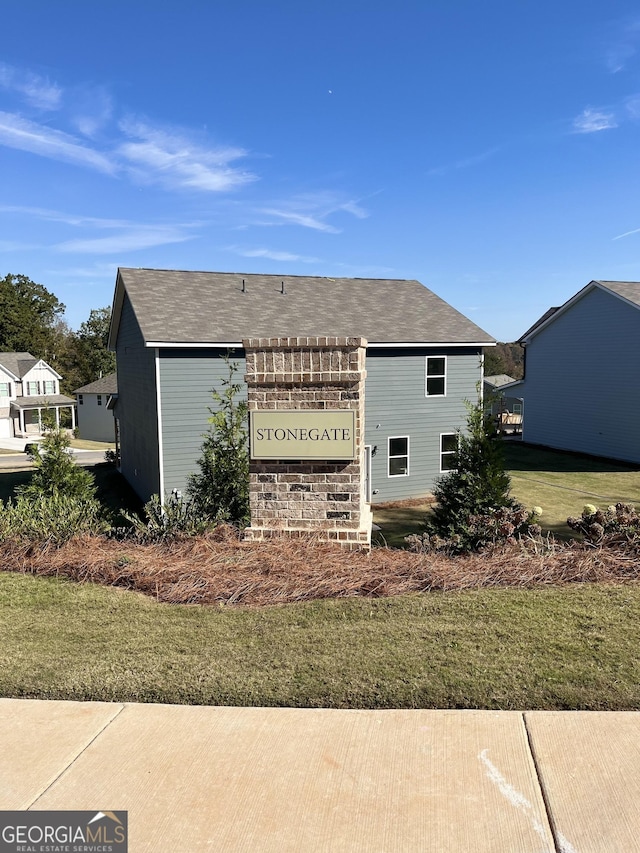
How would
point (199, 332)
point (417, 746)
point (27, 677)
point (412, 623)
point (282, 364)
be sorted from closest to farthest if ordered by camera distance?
1. point (417, 746)
2. point (27, 677)
3. point (412, 623)
4. point (282, 364)
5. point (199, 332)

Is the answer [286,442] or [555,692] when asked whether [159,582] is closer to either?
[286,442]

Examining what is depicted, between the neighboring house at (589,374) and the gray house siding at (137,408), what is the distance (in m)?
18.2

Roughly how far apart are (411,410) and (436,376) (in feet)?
4.73

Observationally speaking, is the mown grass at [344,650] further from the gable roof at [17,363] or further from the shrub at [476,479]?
the gable roof at [17,363]

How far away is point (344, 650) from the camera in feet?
13.7

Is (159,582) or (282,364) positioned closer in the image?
(159,582)

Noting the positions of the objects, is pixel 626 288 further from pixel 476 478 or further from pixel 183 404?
pixel 476 478

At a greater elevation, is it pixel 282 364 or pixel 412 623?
pixel 282 364

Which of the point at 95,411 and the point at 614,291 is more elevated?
the point at 614,291

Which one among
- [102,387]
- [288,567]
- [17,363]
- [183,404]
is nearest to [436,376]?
[183,404]

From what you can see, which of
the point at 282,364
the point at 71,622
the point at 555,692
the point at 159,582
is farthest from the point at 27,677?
the point at 282,364

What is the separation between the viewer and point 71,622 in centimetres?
486

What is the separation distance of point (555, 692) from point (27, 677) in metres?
3.25

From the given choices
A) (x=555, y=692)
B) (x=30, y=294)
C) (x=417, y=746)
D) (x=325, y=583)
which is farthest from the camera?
(x=30, y=294)
